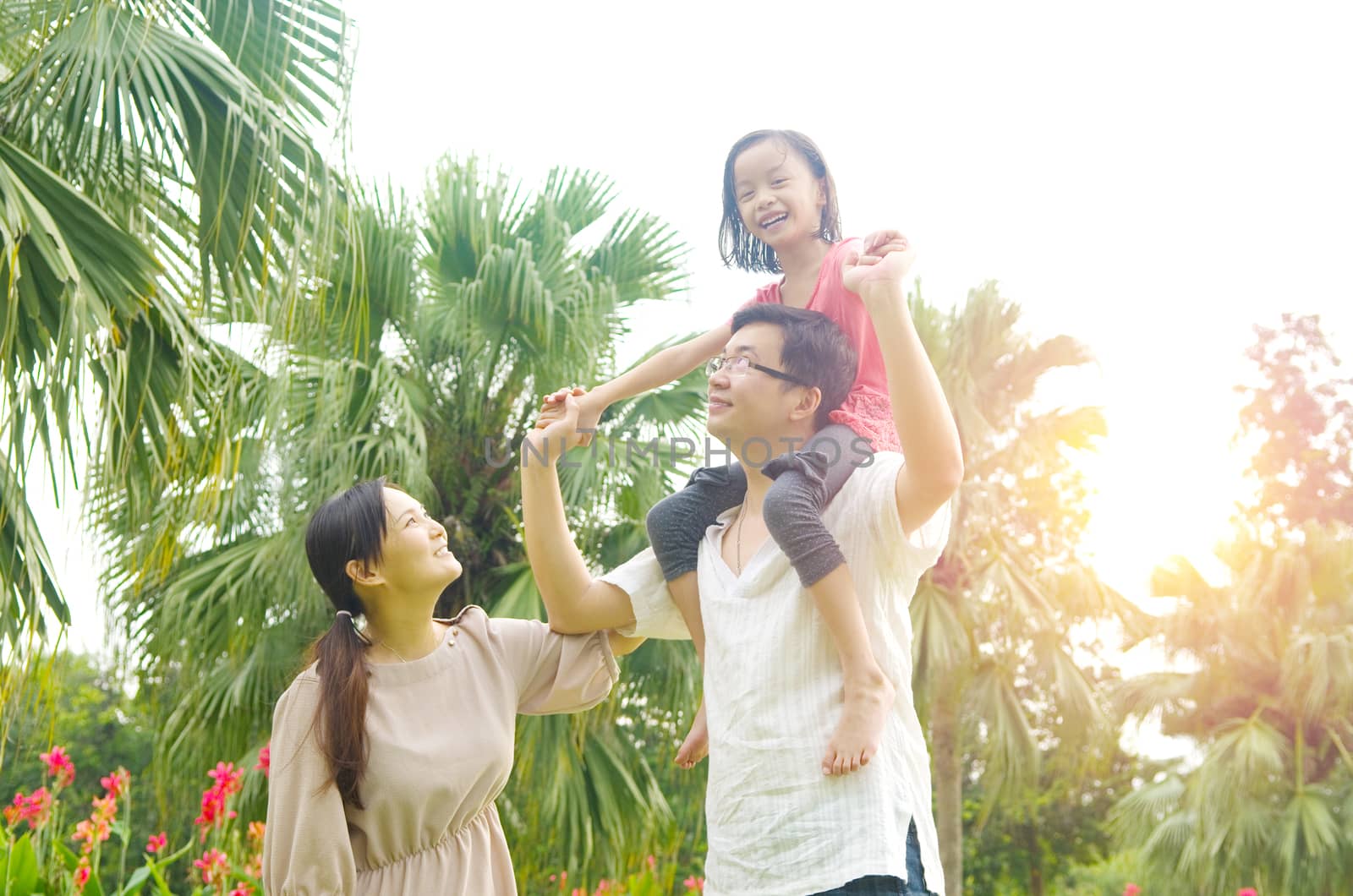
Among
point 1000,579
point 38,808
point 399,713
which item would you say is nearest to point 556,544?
point 399,713

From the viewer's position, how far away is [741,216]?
214cm


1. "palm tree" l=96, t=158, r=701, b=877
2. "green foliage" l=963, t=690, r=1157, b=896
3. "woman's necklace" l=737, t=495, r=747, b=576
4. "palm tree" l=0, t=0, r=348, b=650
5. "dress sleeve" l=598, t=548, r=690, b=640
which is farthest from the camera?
"green foliage" l=963, t=690, r=1157, b=896

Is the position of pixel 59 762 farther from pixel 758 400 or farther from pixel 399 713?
Result: pixel 758 400

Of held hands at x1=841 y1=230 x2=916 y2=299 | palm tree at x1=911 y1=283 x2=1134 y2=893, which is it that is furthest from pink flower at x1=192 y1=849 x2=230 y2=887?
palm tree at x1=911 y1=283 x2=1134 y2=893

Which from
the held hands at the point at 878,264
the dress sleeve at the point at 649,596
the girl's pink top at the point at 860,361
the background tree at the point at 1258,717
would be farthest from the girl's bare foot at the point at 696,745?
the background tree at the point at 1258,717

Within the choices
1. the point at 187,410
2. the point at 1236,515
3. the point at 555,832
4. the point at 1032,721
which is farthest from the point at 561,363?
the point at 1032,721

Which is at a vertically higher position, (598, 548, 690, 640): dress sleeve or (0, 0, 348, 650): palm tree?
(0, 0, 348, 650): palm tree

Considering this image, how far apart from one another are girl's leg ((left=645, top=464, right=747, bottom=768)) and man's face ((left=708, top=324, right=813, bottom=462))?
12cm

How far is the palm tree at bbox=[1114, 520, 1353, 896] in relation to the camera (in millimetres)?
9531

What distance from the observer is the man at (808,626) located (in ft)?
4.88

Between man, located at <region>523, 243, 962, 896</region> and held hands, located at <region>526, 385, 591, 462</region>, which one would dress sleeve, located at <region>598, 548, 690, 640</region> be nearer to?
man, located at <region>523, 243, 962, 896</region>

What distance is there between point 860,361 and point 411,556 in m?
0.79

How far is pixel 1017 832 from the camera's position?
65.4ft

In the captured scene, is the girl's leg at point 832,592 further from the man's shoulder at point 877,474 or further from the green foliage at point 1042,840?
the green foliage at point 1042,840
